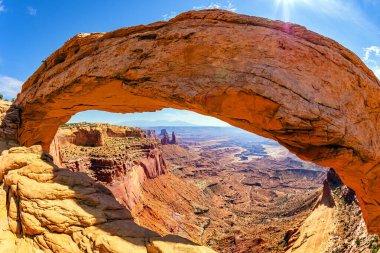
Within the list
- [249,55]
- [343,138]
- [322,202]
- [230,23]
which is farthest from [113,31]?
[322,202]

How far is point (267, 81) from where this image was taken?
9.05 m

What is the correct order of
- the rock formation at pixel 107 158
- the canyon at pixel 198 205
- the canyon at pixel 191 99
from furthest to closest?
1. the rock formation at pixel 107 158
2. the canyon at pixel 198 205
3. the canyon at pixel 191 99

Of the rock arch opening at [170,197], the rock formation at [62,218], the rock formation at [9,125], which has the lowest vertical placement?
the rock arch opening at [170,197]

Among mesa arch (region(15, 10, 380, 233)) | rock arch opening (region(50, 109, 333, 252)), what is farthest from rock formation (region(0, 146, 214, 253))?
rock arch opening (region(50, 109, 333, 252))

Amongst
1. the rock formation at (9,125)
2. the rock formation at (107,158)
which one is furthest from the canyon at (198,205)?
the rock formation at (9,125)

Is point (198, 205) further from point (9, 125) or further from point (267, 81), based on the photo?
point (267, 81)

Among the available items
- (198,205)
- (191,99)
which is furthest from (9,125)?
(198,205)

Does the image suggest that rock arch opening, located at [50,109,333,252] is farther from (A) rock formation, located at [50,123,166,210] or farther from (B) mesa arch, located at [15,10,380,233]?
(B) mesa arch, located at [15,10,380,233]

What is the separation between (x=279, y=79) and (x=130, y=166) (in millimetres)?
48044

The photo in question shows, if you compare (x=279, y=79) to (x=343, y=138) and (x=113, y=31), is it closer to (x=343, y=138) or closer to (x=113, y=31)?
(x=343, y=138)

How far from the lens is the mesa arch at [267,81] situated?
9.05 m

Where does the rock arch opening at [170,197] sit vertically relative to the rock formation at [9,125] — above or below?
below

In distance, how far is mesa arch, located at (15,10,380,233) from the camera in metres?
9.05

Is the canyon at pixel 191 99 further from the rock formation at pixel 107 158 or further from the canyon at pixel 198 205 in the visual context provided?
the rock formation at pixel 107 158
